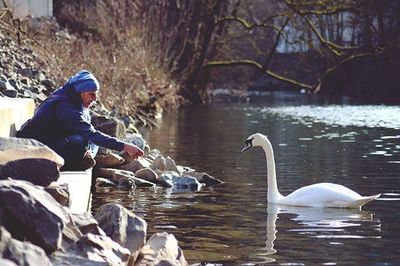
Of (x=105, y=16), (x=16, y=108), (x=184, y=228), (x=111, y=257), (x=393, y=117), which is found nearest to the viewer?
(x=111, y=257)

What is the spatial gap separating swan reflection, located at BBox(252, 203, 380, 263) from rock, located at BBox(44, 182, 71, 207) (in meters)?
1.74

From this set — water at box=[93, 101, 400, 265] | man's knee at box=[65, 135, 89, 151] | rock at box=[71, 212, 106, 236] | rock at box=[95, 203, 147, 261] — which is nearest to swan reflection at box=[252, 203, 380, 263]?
water at box=[93, 101, 400, 265]

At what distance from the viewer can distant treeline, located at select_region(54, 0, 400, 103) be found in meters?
39.0

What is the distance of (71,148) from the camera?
11.4 m

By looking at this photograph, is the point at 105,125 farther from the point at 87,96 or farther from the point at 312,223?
the point at 312,223

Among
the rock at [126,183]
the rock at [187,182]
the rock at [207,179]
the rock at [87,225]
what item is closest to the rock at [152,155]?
the rock at [207,179]

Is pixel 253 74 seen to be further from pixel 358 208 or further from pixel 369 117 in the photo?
pixel 358 208

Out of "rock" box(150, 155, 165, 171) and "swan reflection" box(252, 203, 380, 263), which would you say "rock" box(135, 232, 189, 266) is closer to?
"swan reflection" box(252, 203, 380, 263)

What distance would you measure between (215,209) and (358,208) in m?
1.63

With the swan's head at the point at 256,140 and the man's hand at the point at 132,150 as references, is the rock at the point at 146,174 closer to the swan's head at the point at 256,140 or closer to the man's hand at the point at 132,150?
the swan's head at the point at 256,140

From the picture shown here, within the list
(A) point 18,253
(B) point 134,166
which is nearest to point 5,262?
(A) point 18,253

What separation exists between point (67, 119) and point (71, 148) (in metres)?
0.42

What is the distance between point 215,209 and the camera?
12109 mm

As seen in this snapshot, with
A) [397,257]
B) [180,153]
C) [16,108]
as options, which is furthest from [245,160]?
[397,257]
